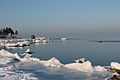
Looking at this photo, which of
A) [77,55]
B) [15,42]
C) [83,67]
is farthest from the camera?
[15,42]

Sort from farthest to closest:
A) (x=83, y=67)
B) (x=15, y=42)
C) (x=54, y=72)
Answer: (x=15, y=42)
(x=83, y=67)
(x=54, y=72)

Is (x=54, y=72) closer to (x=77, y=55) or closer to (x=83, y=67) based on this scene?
(x=83, y=67)

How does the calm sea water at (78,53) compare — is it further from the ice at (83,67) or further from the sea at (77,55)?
the ice at (83,67)

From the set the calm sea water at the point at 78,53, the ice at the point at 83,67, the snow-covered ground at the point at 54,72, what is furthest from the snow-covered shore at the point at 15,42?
the ice at the point at 83,67

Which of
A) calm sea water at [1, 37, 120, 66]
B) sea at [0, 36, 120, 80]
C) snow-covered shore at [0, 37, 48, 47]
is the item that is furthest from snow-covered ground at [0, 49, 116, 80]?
snow-covered shore at [0, 37, 48, 47]

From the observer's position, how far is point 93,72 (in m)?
11.2

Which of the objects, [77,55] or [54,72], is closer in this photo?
[54,72]

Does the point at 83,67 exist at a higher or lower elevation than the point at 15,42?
lower

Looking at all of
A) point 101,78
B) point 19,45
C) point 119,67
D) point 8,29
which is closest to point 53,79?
point 101,78

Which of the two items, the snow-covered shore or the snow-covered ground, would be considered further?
the snow-covered shore

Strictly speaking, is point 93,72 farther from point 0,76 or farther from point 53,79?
point 0,76

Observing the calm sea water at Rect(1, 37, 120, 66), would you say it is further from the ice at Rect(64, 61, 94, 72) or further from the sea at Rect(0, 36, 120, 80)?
the ice at Rect(64, 61, 94, 72)

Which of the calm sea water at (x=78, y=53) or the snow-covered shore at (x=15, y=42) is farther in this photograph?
the snow-covered shore at (x=15, y=42)

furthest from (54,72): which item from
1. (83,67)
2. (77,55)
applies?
(77,55)
